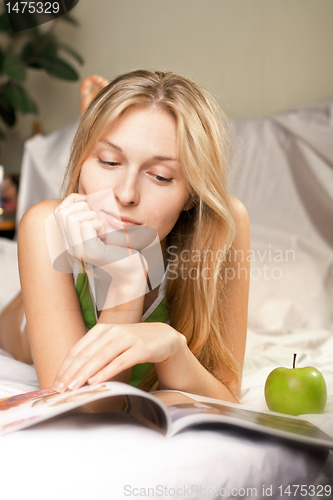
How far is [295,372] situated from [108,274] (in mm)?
259

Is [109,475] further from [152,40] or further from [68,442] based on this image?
[152,40]

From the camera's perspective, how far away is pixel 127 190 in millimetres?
491

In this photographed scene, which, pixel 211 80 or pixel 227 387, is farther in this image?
pixel 211 80

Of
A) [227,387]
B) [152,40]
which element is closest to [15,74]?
[152,40]

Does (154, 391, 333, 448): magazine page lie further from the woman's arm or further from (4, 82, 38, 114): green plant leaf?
(4, 82, 38, 114): green plant leaf

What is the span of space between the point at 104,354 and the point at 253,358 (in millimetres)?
422

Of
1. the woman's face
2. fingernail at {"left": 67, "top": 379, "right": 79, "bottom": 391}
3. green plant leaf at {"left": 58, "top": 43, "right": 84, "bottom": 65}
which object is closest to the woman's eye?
the woman's face

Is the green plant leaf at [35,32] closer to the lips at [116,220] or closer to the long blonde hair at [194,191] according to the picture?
the long blonde hair at [194,191]

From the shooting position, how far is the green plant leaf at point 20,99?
6.25ft

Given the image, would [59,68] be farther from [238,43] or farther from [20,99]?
[238,43]

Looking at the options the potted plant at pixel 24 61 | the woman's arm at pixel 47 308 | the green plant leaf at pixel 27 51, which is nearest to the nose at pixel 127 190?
the woman's arm at pixel 47 308

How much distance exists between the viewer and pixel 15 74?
72.1 inches

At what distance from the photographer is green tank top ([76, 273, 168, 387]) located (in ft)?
2.09

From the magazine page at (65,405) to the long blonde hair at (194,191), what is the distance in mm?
Answer: 198
